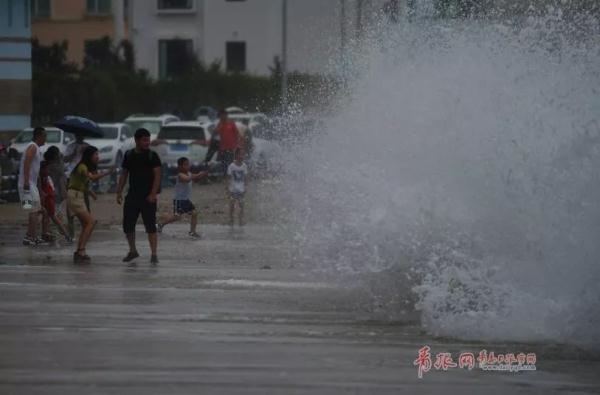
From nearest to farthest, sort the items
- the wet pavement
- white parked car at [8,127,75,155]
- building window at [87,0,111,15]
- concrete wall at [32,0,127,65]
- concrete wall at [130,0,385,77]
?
the wet pavement < white parked car at [8,127,75,155] < concrete wall at [32,0,127,65] < building window at [87,0,111,15] < concrete wall at [130,0,385,77]

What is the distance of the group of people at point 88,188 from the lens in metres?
18.0

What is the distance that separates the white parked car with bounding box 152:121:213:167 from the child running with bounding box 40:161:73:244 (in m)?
17.3

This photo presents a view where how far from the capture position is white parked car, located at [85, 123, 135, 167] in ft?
130

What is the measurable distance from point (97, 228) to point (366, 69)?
7522mm

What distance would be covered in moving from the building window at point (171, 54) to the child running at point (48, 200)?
44.1 metres

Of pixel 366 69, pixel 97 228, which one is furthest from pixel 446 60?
pixel 97 228

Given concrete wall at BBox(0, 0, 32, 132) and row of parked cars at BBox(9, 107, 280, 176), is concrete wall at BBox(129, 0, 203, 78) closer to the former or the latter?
row of parked cars at BBox(9, 107, 280, 176)

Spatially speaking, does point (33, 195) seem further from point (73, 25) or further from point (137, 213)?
point (73, 25)

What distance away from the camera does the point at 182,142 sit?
1565 inches

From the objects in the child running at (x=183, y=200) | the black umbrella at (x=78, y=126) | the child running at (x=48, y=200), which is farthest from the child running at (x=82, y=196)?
the child running at (x=183, y=200)

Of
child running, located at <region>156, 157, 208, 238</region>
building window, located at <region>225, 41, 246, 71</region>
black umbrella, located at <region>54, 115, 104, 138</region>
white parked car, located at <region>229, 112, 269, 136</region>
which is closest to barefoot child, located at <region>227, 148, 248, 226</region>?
child running, located at <region>156, 157, 208, 238</region>

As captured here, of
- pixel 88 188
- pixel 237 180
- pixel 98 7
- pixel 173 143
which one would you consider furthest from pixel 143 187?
pixel 98 7

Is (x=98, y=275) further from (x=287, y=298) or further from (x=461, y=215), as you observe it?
(x=461, y=215)

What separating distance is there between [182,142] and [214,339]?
2851cm
